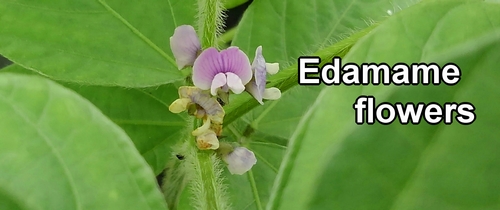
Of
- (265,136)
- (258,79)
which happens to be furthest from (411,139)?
(265,136)

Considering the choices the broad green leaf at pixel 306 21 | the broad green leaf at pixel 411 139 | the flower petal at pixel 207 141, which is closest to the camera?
the broad green leaf at pixel 411 139

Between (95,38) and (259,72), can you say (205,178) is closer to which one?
(259,72)

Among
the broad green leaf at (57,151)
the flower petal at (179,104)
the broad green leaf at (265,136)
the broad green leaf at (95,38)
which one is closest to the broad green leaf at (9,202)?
the broad green leaf at (57,151)

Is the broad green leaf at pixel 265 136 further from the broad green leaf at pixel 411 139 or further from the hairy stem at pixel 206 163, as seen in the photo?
the broad green leaf at pixel 411 139

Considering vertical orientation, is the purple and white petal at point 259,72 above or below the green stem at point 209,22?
below

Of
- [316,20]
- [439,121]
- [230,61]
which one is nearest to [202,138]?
[230,61]
